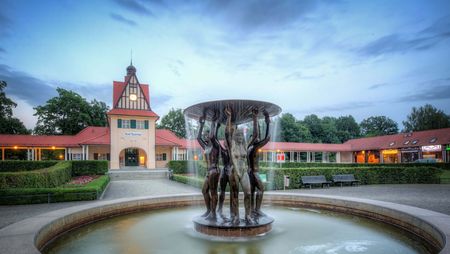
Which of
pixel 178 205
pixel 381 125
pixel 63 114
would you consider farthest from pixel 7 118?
pixel 381 125

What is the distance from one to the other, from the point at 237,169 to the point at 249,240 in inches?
66.0

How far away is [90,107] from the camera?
51781 millimetres

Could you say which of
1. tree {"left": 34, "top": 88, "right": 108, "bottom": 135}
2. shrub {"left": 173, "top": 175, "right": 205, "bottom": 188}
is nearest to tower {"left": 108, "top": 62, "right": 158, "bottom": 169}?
shrub {"left": 173, "top": 175, "right": 205, "bottom": 188}

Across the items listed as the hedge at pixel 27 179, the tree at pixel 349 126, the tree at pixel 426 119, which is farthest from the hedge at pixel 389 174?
the tree at pixel 349 126

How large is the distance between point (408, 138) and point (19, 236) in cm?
5241

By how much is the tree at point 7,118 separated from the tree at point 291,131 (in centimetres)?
4936

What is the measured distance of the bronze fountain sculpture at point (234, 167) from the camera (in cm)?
707

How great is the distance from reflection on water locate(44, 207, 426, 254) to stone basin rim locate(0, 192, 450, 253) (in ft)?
0.94

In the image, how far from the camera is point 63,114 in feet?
164

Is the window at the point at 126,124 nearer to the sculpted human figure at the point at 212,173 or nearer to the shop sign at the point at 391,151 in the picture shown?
the sculpted human figure at the point at 212,173

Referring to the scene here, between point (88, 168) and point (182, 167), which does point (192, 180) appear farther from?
point (88, 168)

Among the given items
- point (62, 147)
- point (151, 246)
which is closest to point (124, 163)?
point (62, 147)

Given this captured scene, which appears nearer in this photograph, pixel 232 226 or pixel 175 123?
pixel 232 226

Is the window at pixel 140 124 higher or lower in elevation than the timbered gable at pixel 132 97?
lower
